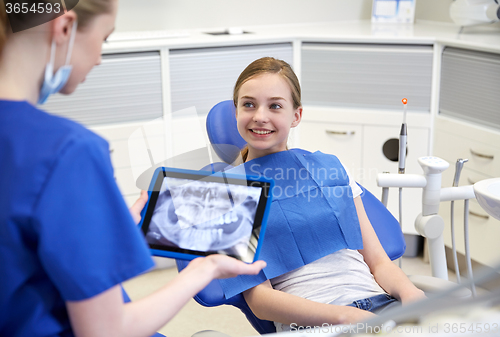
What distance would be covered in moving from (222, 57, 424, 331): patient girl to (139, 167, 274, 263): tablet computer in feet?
0.92

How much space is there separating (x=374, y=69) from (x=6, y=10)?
6.87 feet

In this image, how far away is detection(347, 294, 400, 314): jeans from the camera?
113 cm

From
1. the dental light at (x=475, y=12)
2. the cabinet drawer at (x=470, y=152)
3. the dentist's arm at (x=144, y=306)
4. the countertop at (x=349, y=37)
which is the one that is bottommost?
the cabinet drawer at (x=470, y=152)

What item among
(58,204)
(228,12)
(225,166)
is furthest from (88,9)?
(228,12)

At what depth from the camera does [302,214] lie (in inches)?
50.1

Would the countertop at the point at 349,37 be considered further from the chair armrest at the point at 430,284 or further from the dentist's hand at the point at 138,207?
the dentist's hand at the point at 138,207

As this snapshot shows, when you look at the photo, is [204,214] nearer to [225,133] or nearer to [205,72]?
[225,133]

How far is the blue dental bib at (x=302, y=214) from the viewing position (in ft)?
4.04

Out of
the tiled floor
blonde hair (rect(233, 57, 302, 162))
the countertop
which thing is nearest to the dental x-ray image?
blonde hair (rect(233, 57, 302, 162))

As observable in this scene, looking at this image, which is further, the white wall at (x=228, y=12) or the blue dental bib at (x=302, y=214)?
the white wall at (x=228, y=12)

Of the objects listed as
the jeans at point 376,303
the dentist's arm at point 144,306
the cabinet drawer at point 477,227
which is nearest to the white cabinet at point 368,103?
the cabinet drawer at point 477,227

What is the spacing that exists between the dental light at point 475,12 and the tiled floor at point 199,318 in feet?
3.93

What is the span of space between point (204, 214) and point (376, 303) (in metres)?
0.46

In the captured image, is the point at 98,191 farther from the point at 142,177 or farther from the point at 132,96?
the point at 132,96
